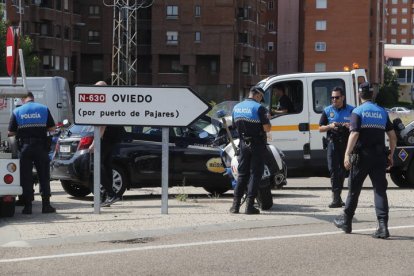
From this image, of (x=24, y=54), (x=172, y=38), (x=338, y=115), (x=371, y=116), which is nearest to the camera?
(x=371, y=116)

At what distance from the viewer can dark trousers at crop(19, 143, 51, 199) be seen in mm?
12148

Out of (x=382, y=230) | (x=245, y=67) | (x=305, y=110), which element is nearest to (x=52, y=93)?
(x=305, y=110)

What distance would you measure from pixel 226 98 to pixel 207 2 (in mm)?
9537

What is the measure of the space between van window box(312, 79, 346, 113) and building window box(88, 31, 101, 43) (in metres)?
63.6

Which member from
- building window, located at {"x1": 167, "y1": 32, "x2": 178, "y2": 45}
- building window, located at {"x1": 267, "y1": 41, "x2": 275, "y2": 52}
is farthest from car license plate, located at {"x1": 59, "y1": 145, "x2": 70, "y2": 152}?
building window, located at {"x1": 267, "y1": 41, "x2": 275, "y2": 52}

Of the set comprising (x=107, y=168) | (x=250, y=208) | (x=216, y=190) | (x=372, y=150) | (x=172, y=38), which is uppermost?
(x=172, y=38)

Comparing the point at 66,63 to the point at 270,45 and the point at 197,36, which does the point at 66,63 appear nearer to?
the point at 197,36

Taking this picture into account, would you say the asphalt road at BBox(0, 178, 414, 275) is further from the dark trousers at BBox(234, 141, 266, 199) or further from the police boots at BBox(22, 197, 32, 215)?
the dark trousers at BBox(234, 141, 266, 199)

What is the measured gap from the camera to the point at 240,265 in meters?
8.09

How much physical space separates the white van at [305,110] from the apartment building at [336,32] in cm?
8540

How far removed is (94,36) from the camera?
78.4 metres

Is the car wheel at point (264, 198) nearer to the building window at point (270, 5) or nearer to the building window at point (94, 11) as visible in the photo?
the building window at point (94, 11)

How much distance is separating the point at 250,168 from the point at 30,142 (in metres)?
3.35

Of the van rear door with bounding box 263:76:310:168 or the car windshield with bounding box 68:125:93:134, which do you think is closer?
the car windshield with bounding box 68:125:93:134
